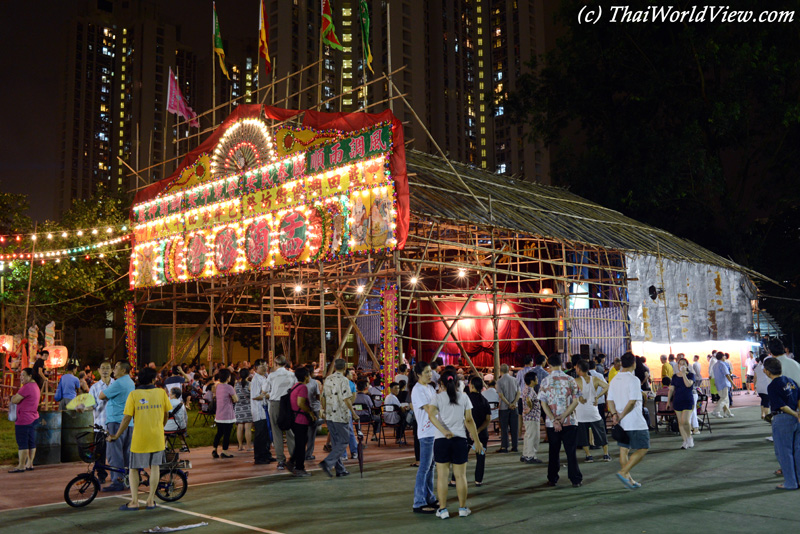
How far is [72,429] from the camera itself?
12.6 m

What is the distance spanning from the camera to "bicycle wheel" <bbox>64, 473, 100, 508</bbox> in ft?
28.0

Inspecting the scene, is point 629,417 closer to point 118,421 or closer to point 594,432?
point 594,432

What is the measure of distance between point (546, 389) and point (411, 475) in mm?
2590

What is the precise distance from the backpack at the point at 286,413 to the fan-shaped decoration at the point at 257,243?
28.7 ft

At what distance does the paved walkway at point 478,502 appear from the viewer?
282 inches

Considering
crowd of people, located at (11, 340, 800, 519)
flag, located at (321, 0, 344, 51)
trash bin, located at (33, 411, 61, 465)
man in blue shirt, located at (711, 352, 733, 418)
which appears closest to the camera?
crowd of people, located at (11, 340, 800, 519)

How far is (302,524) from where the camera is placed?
7.41 m

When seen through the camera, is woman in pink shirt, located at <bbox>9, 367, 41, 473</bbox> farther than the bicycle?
Yes

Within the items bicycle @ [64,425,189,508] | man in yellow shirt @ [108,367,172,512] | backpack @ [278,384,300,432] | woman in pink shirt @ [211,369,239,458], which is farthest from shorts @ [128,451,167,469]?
woman in pink shirt @ [211,369,239,458]

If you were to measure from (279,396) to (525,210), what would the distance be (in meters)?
13.0

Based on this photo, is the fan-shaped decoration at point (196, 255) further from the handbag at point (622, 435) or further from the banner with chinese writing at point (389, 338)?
the handbag at point (622, 435)

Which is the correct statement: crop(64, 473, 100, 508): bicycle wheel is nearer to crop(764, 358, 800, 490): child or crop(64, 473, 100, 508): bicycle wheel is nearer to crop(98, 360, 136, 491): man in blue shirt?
crop(98, 360, 136, 491): man in blue shirt

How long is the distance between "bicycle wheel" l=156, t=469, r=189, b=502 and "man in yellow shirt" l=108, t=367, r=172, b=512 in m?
0.41

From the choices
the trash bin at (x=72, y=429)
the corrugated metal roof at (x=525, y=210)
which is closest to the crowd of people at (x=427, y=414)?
the trash bin at (x=72, y=429)
